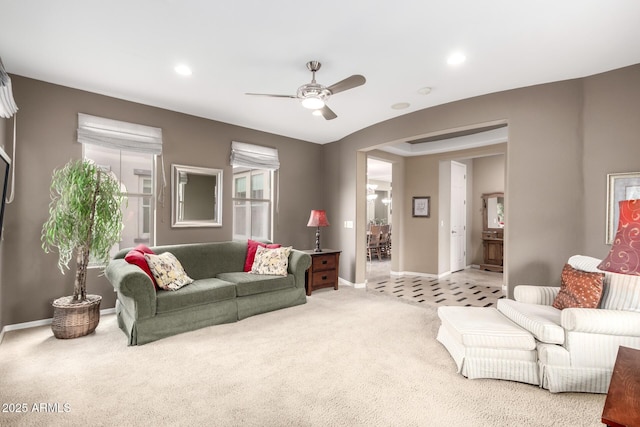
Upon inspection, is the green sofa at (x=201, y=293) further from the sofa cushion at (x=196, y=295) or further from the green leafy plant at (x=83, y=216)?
the green leafy plant at (x=83, y=216)

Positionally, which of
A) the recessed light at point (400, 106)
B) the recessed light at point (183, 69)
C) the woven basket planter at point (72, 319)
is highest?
the recessed light at point (400, 106)

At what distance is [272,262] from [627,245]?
3505mm

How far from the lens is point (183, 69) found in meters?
3.03

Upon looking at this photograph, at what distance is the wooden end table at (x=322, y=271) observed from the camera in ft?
15.8

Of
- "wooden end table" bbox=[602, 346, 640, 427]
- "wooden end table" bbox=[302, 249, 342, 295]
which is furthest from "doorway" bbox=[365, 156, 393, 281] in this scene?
"wooden end table" bbox=[602, 346, 640, 427]

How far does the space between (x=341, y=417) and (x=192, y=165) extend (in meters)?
3.69

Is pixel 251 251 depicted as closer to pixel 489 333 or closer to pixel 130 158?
pixel 130 158

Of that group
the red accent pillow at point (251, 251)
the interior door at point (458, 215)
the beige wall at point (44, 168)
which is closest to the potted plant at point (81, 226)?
the beige wall at point (44, 168)

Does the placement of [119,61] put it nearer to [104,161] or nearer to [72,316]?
[104,161]

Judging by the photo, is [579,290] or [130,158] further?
[130,158]

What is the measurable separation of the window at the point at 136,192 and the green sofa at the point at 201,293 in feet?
1.85

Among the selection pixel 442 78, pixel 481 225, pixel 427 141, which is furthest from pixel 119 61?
pixel 481 225

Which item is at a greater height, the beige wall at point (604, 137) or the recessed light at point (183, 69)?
the recessed light at point (183, 69)

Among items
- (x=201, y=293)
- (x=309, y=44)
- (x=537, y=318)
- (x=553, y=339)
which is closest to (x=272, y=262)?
(x=201, y=293)
